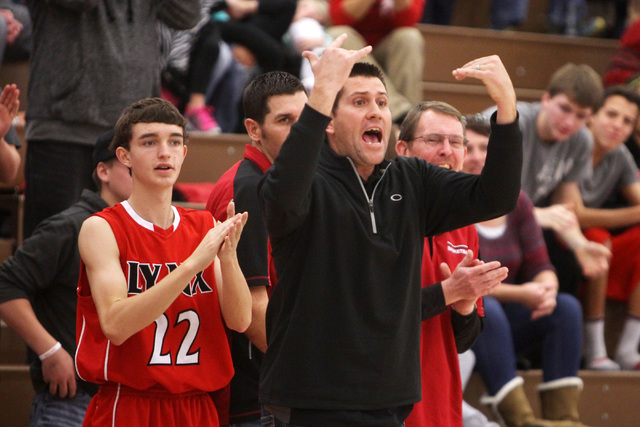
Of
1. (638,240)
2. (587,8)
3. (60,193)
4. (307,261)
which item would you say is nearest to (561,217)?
(638,240)

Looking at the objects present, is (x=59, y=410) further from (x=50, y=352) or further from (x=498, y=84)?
(x=498, y=84)

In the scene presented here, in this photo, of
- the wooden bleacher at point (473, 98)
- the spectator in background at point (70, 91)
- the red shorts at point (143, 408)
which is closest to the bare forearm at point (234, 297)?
the red shorts at point (143, 408)

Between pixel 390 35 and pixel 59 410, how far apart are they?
3225mm

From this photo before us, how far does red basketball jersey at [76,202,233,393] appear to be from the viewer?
2.22 meters

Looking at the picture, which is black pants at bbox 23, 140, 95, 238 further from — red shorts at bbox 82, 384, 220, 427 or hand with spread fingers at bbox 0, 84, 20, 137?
red shorts at bbox 82, 384, 220, 427

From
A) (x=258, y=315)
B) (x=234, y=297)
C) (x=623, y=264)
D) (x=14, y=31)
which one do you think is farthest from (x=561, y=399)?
(x=14, y=31)

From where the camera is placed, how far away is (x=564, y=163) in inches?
183

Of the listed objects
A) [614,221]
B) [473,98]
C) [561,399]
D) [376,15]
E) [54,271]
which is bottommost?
[561,399]

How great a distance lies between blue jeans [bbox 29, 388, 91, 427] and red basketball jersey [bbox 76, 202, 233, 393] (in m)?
0.63

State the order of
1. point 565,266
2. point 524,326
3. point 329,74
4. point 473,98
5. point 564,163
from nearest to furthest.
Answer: point 329,74 → point 524,326 → point 565,266 → point 564,163 → point 473,98

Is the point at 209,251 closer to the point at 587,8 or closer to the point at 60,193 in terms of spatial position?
the point at 60,193

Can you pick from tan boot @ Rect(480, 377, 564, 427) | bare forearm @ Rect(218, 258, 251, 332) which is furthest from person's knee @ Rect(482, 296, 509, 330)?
bare forearm @ Rect(218, 258, 251, 332)

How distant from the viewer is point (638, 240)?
4.77m

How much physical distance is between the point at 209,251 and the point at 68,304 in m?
1.07
